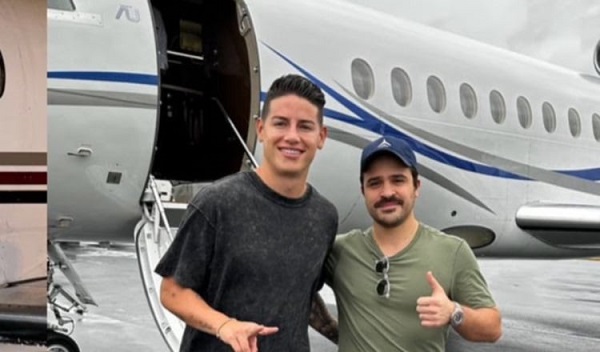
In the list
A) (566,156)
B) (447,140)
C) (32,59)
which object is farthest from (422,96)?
(32,59)

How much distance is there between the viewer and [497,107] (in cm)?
829

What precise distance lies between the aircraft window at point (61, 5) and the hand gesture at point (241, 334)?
3391 mm

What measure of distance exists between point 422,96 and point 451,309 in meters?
5.45

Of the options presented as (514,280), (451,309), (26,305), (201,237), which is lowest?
(514,280)

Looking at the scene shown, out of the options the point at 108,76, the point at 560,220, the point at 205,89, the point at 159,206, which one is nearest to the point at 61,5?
the point at 108,76

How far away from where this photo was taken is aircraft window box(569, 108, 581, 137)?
9422 mm

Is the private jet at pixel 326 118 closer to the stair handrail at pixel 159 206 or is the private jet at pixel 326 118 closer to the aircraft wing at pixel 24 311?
the stair handrail at pixel 159 206

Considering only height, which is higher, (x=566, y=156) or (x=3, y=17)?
(x=3, y=17)

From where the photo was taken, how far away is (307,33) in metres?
6.45

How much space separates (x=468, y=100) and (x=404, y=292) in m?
5.99

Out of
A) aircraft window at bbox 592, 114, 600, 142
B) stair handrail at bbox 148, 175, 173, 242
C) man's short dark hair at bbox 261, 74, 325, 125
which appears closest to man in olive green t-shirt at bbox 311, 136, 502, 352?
man's short dark hair at bbox 261, 74, 325, 125

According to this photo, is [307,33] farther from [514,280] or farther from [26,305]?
[514,280]

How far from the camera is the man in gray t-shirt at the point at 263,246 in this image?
6.98 feet

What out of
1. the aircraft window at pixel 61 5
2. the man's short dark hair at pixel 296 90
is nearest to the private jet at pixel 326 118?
the aircraft window at pixel 61 5
